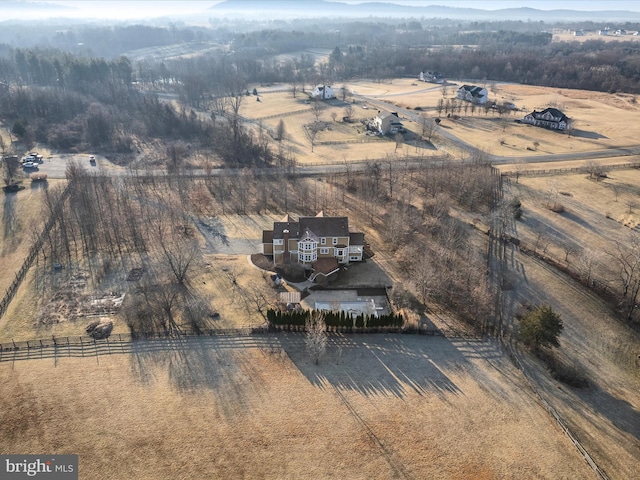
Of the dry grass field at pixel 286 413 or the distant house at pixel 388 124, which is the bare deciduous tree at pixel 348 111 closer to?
the distant house at pixel 388 124

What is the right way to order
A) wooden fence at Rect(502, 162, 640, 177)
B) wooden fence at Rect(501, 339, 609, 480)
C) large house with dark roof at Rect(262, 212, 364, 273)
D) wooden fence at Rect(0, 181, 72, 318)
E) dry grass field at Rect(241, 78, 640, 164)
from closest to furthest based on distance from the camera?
1. wooden fence at Rect(501, 339, 609, 480)
2. wooden fence at Rect(0, 181, 72, 318)
3. large house with dark roof at Rect(262, 212, 364, 273)
4. wooden fence at Rect(502, 162, 640, 177)
5. dry grass field at Rect(241, 78, 640, 164)

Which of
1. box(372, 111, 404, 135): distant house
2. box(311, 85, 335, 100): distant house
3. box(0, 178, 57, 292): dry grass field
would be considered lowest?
box(0, 178, 57, 292): dry grass field

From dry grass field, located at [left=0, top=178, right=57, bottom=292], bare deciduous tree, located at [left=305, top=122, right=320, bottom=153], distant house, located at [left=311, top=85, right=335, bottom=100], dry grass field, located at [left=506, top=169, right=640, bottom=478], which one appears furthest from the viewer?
distant house, located at [left=311, top=85, right=335, bottom=100]

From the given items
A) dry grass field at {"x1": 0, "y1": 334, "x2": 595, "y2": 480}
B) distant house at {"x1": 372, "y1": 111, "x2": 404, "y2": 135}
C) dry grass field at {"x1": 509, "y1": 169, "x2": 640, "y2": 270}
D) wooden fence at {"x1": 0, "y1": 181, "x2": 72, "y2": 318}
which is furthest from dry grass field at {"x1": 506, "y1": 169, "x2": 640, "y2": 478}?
wooden fence at {"x1": 0, "y1": 181, "x2": 72, "y2": 318}

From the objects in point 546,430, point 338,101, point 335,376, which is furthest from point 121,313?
point 338,101

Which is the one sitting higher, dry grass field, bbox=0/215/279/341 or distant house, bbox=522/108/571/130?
distant house, bbox=522/108/571/130

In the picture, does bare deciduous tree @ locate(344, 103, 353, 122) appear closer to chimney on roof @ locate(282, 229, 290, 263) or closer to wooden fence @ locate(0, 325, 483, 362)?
chimney on roof @ locate(282, 229, 290, 263)

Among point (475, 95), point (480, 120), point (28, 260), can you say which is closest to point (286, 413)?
point (28, 260)

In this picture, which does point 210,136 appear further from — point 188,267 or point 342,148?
point 188,267
